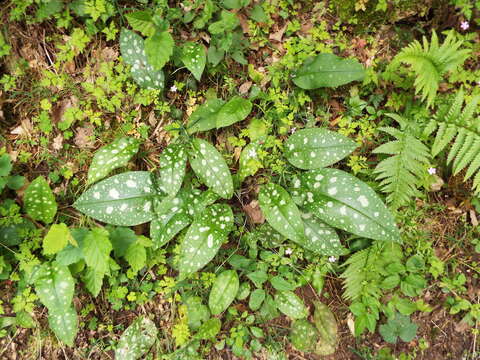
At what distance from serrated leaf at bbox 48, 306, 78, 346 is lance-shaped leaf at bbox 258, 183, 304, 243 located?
1.82 meters

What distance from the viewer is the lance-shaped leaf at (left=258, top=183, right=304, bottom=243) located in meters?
2.93

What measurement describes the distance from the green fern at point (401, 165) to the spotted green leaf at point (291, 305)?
3.72ft

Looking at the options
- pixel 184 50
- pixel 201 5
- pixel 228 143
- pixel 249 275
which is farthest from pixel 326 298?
pixel 201 5

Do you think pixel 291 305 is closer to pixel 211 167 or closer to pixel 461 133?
pixel 211 167

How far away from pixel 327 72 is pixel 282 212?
122cm

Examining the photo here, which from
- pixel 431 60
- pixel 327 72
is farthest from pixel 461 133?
pixel 327 72

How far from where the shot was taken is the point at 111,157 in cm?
307

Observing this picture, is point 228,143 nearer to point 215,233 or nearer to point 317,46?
point 215,233

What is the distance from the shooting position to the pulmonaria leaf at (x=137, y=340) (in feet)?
10.5

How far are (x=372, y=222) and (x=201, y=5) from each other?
7.63ft

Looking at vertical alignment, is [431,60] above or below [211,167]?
above

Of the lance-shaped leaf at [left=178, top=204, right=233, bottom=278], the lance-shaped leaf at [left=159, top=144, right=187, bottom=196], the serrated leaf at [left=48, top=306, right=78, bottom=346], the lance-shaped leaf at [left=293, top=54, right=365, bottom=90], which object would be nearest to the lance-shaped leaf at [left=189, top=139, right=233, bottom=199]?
the lance-shaped leaf at [left=159, top=144, right=187, bottom=196]

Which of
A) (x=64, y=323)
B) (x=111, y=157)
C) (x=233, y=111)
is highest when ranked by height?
(x=233, y=111)

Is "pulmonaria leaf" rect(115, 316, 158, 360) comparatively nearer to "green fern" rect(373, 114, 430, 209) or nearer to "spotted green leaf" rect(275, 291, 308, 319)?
"spotted green leaf" rect(275, 291, 308, 319)
